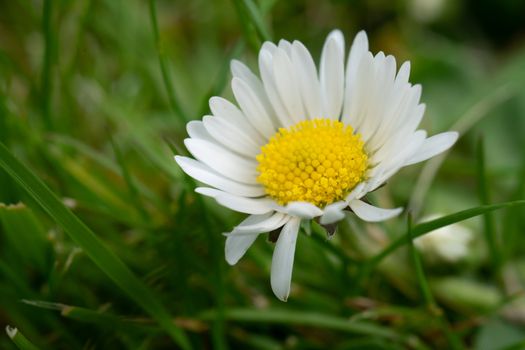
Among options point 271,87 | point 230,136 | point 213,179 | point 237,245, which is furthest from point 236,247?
point 271,87

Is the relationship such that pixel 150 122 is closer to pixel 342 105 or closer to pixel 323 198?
pixel 342 105

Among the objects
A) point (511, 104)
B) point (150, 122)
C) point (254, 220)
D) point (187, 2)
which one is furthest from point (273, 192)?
point (187, 2)

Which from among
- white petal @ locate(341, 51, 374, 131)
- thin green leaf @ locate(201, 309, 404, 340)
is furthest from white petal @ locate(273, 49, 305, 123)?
thin green leaf @ locate(201, 309, 404, 340)

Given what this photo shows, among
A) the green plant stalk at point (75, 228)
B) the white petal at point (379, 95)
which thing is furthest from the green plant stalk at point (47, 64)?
the white petal at point (379, 95)

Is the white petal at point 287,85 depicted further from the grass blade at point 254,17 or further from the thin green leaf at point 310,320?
the thin green leaf at point 310,320

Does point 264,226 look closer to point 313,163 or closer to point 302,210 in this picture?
point 302,210

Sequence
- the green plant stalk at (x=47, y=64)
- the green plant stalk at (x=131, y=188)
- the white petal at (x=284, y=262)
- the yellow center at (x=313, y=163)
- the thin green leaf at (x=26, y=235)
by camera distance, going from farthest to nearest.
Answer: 1. the green plant stalk at (x=47, y=64)
2. the green plant stalk at (x=131, y=188)
3. the thin green leaf at (x=26, y=235)
4. the yellow center at (x=313, y=163)
5. the white petal at (x=284, y=262)

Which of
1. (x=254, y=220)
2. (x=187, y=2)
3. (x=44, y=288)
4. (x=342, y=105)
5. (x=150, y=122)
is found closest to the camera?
(x=254, y=220)
